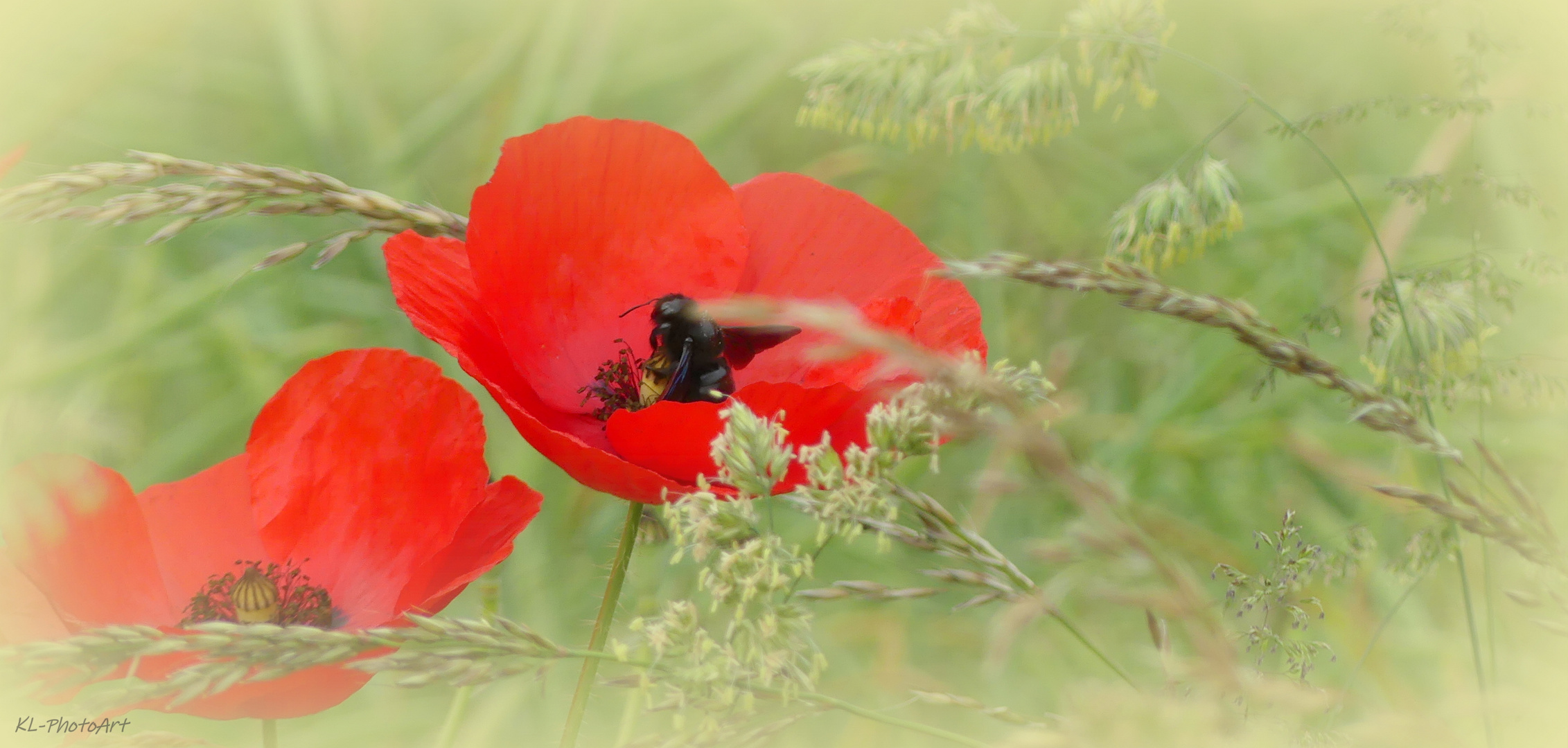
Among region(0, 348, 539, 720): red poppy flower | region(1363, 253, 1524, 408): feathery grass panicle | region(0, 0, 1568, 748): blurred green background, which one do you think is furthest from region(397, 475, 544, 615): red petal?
region(1363, 253, 1524, 408): feathery grass panicle

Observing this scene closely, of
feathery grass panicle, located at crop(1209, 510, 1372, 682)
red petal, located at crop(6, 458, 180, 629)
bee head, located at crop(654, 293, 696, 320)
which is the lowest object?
feathery grass panicle, located at crop(1209, 510, 1372, 682)

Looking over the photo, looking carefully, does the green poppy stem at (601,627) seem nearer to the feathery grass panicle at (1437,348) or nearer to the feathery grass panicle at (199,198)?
the feathery grass panicle at (199,198)

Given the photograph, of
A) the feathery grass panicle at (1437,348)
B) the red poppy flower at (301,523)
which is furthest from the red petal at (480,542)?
the feathery grass panicle at (1437,348)

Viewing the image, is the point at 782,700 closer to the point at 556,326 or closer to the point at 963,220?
the point at 556,326

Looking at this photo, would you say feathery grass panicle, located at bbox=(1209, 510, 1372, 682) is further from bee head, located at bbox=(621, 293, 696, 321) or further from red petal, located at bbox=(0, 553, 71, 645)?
red petal, located at bbox=(0, 553, 71, 645)

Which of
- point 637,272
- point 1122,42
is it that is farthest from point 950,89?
point 637,272

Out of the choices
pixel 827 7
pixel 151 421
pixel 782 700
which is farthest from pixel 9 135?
pixel 827 7
